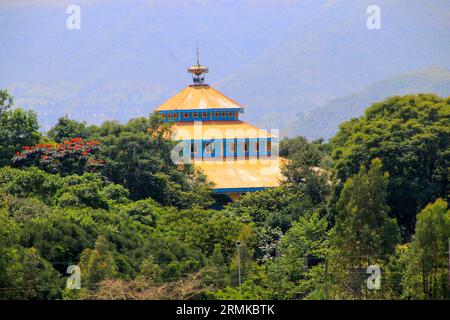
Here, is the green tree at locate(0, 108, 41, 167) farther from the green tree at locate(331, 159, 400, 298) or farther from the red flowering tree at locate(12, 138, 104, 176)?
the green tree at locate(331, 159, 400, 298)

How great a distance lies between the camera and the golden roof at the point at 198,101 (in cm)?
9069

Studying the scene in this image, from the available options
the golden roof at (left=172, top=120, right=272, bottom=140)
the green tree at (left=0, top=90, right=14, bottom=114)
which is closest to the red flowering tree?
the green tree at (left=0, top=90, right=14, bottom=114)

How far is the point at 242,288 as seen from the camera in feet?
148

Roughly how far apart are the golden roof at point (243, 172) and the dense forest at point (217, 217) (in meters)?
2.93

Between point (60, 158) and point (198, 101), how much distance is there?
79.4ft

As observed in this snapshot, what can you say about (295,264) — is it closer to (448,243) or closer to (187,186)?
(448,243)

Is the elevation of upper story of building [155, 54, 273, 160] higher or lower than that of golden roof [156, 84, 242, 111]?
lower

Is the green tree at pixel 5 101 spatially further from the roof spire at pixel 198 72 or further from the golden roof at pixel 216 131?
the roof spire at pixel 198 72

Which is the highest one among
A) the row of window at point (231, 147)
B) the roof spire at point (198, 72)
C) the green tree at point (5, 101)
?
the roof spire at point (198, 72)

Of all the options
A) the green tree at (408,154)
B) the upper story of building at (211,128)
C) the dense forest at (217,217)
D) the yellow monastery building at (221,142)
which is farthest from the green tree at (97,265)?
the upper story of building at (211,128)

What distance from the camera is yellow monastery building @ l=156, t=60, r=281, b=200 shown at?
81.2 m

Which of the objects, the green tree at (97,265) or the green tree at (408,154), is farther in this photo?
the green tree at (408,154)

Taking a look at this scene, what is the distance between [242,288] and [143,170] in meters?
25.5
